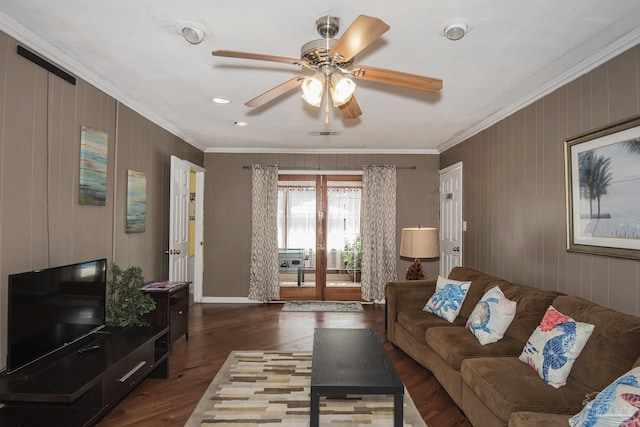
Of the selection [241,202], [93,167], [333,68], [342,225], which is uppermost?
[333,68]

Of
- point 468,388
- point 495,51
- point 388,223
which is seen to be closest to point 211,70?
point 495,51

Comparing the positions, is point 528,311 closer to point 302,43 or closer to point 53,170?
point 302,43

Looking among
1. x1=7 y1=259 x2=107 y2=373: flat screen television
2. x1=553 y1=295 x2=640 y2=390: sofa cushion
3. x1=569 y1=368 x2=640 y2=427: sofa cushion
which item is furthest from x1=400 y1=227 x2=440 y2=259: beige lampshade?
x1=7 y1=259 x2=107 y2=373: flat screen television

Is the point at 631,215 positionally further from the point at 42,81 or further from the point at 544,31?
the point at 42,81

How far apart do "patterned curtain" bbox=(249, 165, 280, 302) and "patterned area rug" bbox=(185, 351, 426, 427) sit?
2.69 meters

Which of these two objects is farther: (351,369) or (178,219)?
(178,219)

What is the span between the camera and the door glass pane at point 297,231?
640cm

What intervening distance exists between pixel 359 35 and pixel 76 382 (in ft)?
7.89

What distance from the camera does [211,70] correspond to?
3.02m

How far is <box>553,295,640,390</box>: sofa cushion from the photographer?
1.96m

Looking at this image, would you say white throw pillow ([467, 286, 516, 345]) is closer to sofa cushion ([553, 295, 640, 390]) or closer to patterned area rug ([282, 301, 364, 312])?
sofa cushion ([553, 295, 640, 390])

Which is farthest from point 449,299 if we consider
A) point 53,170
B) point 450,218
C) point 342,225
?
point 53,170

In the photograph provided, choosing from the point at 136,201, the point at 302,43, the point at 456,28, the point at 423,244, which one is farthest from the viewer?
the point at 423,244

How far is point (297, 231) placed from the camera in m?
6.41
